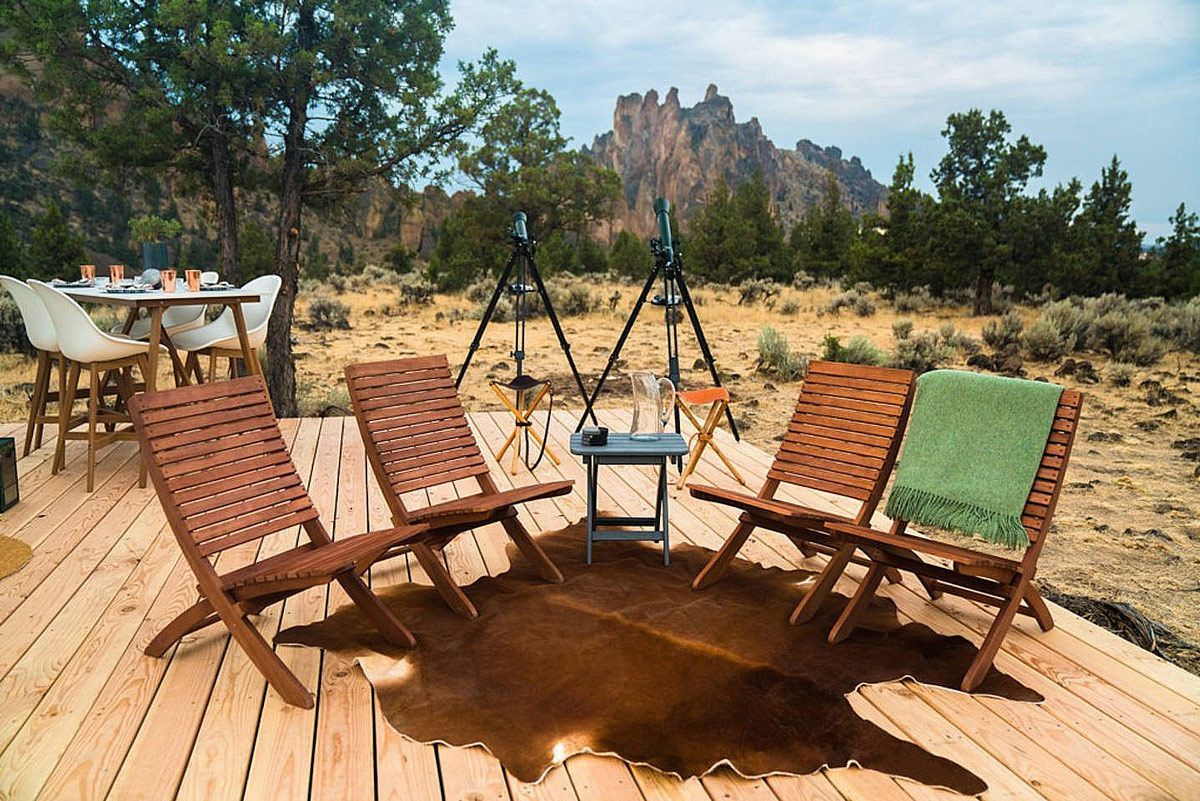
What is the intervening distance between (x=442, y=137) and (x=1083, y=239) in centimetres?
1209

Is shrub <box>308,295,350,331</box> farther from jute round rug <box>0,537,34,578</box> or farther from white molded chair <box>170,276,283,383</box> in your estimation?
jute round rug <box>0,537,34,578</box>

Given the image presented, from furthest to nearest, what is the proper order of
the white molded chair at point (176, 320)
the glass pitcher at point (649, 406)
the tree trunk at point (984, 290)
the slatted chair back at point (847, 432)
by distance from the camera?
1. the tree trunk at point (984, 290)
2. the white molded chair at point (176, 320)
3. the glass pitcher at point (649, 406)
4. the slatted chair back at point (847, 432)

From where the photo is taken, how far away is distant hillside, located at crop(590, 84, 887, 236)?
74562 millimetres

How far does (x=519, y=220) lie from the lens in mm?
5508

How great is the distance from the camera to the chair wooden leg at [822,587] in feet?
10.0

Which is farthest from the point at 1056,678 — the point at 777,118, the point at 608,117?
the point at 608,117

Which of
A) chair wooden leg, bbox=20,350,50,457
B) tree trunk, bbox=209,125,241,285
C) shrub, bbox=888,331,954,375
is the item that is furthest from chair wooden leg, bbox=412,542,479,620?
shrub, bbox=888,331,954,375

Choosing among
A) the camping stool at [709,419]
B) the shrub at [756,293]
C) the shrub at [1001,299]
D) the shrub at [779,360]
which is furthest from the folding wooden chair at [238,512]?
the shrub at [1001,299]

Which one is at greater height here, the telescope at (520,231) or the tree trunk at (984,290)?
the telescope at (520,231)

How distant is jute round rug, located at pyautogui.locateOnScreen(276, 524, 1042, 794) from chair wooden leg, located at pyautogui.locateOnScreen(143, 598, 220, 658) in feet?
0.99

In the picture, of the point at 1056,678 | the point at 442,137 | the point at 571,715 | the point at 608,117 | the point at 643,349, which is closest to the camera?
the point at 571,715

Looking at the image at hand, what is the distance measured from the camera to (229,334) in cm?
566

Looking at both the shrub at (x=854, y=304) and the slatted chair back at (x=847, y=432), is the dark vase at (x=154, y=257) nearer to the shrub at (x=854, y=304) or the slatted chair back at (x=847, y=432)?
the slatted chair back at (x=847, y=432)

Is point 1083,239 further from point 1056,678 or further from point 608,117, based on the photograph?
point 608,117
